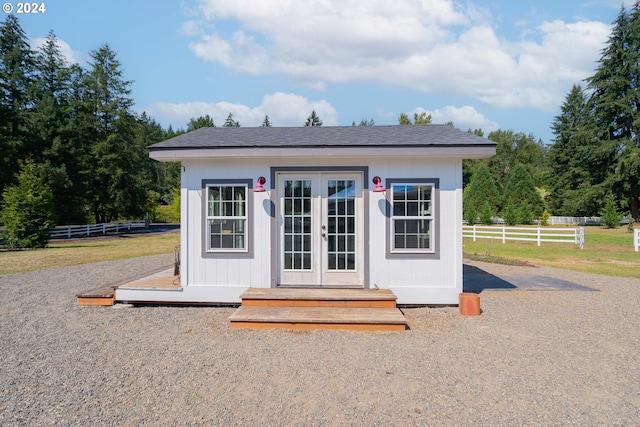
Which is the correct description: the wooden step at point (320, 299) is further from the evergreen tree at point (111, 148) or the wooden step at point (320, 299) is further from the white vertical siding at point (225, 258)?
the evergreen tree at point (111, 148)

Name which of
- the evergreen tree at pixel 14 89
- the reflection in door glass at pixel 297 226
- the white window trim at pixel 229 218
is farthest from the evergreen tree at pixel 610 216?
the evergreen tree at pixel 14 89

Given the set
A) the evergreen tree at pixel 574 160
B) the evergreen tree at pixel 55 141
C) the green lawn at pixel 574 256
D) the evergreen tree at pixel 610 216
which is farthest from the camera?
the evergreen tree at pixel 574 160

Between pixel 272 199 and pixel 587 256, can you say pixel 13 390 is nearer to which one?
pixel 272 199

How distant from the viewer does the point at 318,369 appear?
14.0 feet

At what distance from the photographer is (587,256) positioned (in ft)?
49.7

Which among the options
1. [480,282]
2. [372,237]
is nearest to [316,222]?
[372,237]

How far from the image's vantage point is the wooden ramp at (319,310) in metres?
5.66

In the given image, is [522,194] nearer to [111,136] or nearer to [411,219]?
[411,219]

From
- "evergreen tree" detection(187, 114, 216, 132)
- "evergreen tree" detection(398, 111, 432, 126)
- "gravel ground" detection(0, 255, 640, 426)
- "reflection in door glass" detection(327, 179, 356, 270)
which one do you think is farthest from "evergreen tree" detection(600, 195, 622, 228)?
"evergreen tree" detection(187, 114, 216, 132)

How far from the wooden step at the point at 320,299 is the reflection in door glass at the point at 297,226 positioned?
77cm

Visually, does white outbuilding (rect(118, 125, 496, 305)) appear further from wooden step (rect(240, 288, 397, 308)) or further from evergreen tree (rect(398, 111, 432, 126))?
evergreen tree (rect(398, 111, 432, 126))

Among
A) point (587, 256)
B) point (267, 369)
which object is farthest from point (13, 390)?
point (587, 256)

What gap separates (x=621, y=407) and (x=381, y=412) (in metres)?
2.12

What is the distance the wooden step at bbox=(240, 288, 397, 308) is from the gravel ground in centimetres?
52
